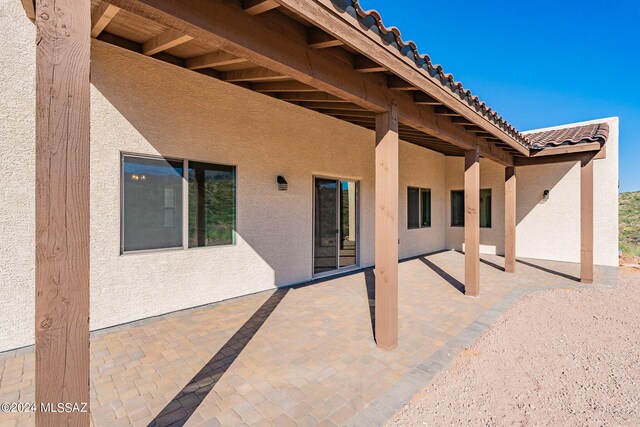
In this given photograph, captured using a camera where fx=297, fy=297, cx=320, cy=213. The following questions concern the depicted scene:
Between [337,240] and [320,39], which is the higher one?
[320,39]

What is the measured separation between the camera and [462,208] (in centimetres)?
1317

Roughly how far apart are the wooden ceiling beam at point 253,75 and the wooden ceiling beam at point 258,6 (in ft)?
6.23

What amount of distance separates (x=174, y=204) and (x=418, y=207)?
938cm

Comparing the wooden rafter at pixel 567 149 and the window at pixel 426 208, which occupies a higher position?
the wooden rafter at pixel 567 149

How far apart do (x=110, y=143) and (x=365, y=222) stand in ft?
21.8

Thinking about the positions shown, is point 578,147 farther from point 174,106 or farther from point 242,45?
Answer: point 174,106

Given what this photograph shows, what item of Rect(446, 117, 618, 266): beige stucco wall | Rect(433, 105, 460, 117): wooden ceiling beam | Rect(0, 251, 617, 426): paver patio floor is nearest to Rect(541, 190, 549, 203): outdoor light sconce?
Rect(446, 117, 618, 266): beige stucco wall

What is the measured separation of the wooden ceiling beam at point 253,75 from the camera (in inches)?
178

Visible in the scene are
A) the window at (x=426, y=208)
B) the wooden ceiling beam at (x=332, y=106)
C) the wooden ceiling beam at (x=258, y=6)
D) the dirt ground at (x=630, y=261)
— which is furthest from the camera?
the window at (x=426, y=208)

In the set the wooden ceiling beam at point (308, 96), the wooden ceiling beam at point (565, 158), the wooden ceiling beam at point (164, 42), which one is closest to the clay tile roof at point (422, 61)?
the wooden ceiling beam at point (565, 158)

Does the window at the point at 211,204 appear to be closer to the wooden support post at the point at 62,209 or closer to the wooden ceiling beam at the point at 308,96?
the wooden ceiling beam at the point at 308,96

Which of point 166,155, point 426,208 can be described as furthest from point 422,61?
point 426,208

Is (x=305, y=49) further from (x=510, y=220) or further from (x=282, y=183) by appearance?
(x=510, y=220)

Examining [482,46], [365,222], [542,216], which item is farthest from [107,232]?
Answer: [482,46]
